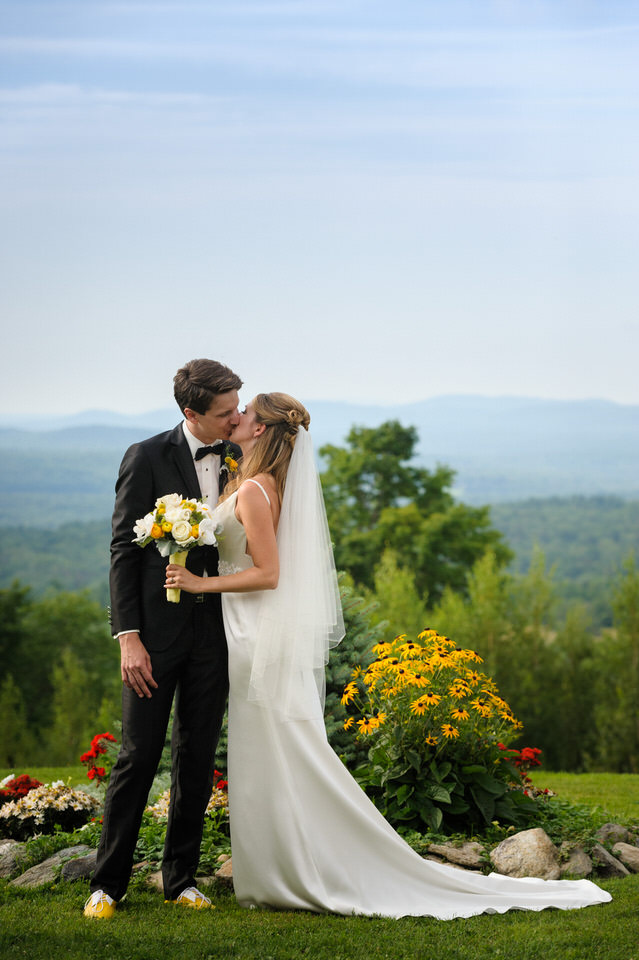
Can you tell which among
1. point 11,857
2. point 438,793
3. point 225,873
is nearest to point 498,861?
point 438,793

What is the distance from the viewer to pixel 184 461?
439cm

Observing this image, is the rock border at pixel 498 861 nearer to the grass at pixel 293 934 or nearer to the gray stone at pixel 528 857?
the gray stone at pixel 528 857

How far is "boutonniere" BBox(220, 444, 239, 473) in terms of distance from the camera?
4438 mm

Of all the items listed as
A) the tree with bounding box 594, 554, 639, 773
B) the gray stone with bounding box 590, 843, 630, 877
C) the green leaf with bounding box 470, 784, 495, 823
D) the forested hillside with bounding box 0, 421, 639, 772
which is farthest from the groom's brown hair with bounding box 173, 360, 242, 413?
the tree with bounding box 594, 554, 639, 773

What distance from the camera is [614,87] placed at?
74.2 meters

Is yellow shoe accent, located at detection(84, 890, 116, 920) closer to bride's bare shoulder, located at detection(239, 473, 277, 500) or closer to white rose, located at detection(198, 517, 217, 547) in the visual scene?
white rose, located at detection(198, 517, 217, 547)

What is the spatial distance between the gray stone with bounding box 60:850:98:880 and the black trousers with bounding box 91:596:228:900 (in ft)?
2.01

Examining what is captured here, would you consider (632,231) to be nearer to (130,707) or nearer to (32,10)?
(32,10)

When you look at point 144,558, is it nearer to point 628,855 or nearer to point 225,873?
point 225,873

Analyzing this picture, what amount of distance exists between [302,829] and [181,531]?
1.48m

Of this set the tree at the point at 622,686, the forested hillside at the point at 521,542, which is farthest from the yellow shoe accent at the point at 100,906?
the forested hillside at the point at 521,542

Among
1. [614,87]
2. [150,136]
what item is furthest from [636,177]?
[150,136]

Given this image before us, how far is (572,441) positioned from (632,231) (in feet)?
155

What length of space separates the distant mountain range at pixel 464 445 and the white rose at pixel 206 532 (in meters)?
72.8
